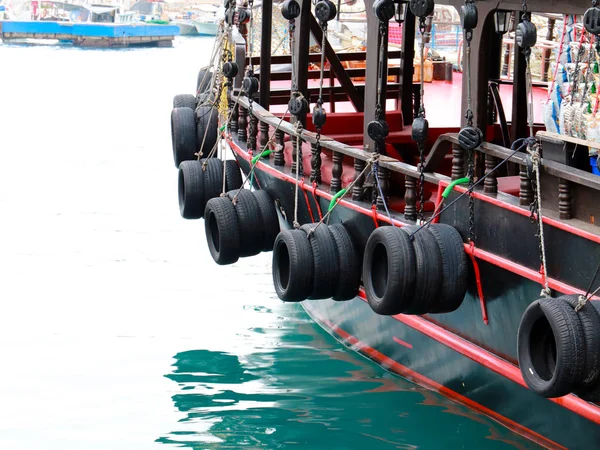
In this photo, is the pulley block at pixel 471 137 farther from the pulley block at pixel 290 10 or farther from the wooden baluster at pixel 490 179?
the pulley block at pixel 290 10

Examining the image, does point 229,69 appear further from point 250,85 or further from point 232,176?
point 232,176

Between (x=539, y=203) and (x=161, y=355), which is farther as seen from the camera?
(x=161, y=355)

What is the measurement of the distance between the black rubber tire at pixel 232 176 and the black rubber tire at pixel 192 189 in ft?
0.69

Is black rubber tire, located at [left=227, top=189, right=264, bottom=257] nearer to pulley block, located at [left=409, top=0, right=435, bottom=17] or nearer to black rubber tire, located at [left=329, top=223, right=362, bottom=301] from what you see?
black rubber tire, located at [left=329, top=223, right=362, bottom=301]

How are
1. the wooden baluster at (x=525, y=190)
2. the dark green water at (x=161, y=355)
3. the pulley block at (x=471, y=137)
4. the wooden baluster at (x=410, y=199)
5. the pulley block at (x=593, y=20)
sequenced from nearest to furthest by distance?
the pulley block at (x=593, y=20) < the wooden baluster at (x=525, y=190) < the pulley block at (x=471, y=137) < the wooden baluster at (x=410, y=199) < the dark green water at (x=161, y=355)

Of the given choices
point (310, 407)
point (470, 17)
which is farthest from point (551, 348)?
point (310, 407)

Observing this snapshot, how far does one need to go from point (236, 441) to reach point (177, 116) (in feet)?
12.7

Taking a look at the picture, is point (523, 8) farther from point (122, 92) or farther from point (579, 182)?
point (122, 92)

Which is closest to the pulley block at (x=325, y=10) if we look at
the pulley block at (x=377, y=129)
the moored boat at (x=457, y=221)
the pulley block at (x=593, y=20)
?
the moored boat at (x=457, y=221)

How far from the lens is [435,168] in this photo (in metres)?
5.97

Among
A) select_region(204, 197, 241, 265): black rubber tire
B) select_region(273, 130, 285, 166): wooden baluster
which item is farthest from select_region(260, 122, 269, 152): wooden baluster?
select_region(204, 197, 241, 265): black rubber tire

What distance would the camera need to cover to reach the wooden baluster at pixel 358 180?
6.46 metres

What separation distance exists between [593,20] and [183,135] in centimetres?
551

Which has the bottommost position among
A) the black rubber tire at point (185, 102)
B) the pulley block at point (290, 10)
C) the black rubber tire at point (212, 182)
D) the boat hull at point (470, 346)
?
the boat hull at point (470, 346)
